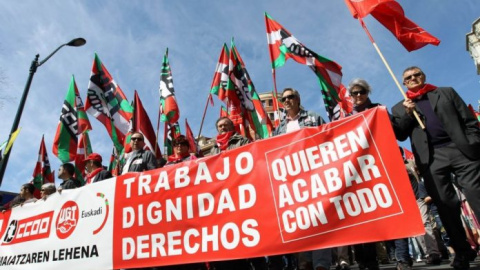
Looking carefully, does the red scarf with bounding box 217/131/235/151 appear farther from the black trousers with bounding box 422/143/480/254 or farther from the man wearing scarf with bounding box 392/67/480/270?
the black trousers with bounding box 422/143/480/254

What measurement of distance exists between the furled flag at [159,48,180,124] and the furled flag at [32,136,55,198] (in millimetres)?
5055

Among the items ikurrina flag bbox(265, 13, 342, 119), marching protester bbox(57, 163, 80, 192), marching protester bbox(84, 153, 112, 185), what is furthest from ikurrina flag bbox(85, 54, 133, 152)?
ikurrina flag bbox(265, 13, 342, 119)

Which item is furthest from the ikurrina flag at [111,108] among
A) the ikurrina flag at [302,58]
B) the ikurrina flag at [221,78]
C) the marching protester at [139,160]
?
the ikurrina flag at [302,58]

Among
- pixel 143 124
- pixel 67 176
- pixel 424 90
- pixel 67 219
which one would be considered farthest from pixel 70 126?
pixel 424 90

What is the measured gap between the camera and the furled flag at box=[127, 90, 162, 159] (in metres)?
7.06

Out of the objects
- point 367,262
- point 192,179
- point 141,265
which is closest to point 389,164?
point 367,262

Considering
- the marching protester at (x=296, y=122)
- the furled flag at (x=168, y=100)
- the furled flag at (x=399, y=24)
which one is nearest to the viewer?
the marching protester at (x=296, y=122)

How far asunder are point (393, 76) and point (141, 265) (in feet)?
11.1

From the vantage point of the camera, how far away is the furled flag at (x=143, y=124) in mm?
7060

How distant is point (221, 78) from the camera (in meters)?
8.28

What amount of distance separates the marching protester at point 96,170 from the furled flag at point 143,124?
1511 millimetres

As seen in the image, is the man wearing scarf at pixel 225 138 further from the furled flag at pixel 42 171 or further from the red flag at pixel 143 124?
the furled flag at pixel 42 171

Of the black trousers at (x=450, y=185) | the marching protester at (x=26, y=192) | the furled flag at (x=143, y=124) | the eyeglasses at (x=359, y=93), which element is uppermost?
the furled flag at (x=143, y=124)

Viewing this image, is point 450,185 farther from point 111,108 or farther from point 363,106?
point 111,108
